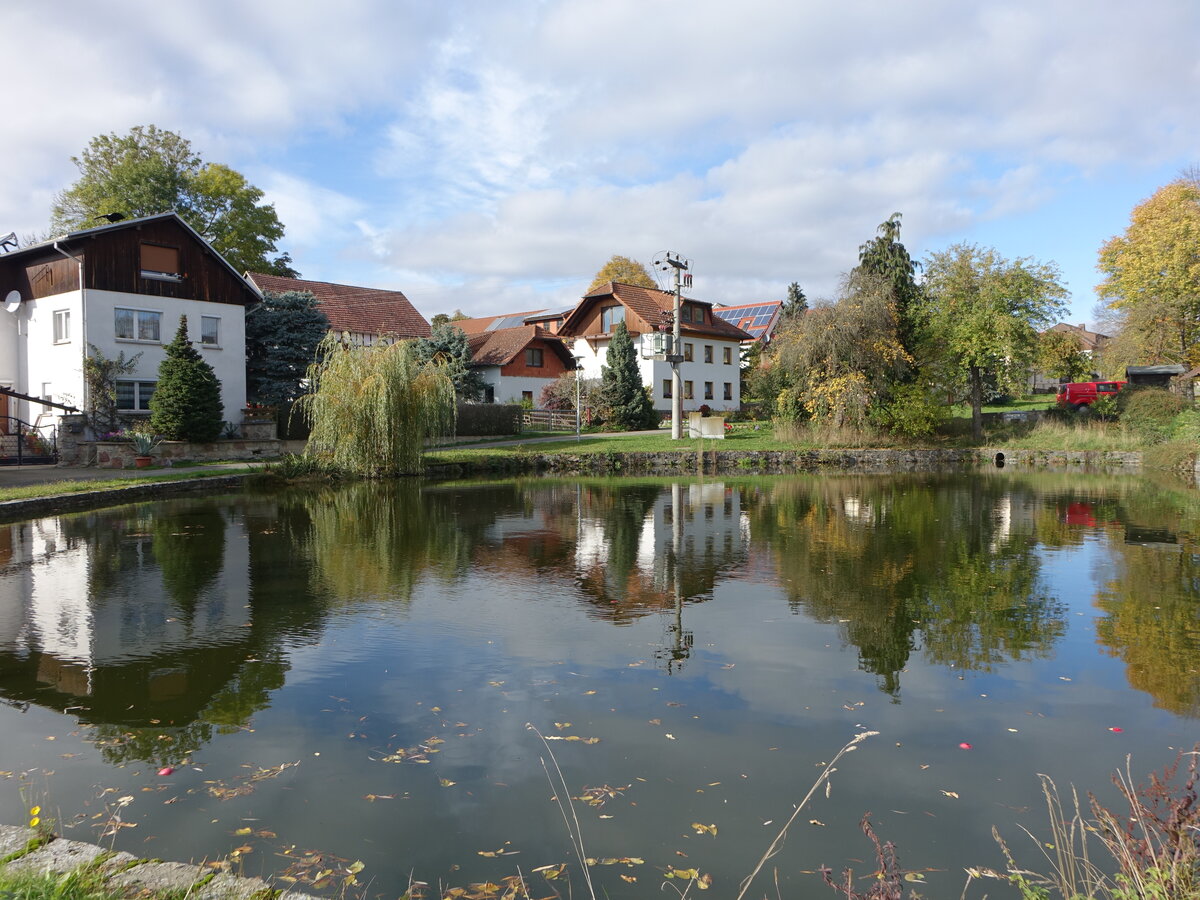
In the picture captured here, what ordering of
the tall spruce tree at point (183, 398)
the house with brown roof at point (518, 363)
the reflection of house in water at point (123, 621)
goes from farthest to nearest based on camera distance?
the house with brown roof at point (518, 363) < the tall spruce tree at point (183, 398) < the reflection of house in water at point (123, 621)

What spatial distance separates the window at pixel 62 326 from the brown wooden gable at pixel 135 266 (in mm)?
806

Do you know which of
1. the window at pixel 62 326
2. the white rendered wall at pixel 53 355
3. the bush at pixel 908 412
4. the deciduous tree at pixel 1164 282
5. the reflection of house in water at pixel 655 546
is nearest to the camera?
the reflection of house in water at pixel 655 546

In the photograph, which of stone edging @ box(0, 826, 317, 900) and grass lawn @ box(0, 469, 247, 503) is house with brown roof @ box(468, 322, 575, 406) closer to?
grass lawn @ box(0, 469, 247, 503)

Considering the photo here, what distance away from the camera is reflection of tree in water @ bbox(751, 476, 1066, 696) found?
7293 mm

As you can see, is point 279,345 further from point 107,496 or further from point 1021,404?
point 1021,404

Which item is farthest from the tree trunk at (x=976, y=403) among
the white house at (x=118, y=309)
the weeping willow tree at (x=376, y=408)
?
the white house at (x=118, y=309)

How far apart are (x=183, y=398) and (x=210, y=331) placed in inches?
242

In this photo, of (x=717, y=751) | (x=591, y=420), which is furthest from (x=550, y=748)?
(x=591, y=420)

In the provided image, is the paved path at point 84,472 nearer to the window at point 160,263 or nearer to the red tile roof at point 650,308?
the window at point 160,263

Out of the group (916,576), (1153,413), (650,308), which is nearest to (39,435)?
(916,576)

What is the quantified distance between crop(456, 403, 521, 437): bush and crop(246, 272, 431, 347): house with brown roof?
20.1 feet

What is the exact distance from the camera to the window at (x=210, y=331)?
106 feet

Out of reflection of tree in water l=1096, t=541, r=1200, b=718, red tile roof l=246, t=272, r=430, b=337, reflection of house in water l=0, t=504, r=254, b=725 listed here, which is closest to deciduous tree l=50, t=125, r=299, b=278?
red tile roof l=246, t=272, r=430, b=337

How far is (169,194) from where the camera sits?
A: 144ft
